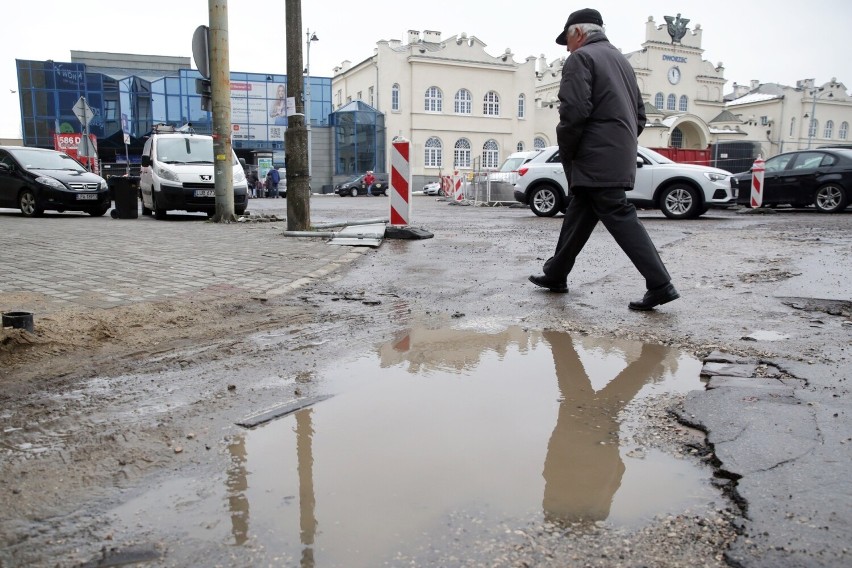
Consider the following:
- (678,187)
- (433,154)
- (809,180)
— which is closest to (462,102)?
(433,154)

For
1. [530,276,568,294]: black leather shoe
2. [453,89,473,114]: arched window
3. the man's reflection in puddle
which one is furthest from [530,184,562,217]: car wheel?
[453,89,473,114]: arched window

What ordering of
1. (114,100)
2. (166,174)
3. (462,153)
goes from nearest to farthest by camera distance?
(166,174) < (114,100) < (462,153)

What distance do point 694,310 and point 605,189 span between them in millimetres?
1068

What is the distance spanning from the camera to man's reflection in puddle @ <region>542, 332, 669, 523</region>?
86.0 inches

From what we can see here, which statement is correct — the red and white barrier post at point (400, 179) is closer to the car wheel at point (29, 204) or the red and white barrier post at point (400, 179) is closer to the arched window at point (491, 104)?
the car wheel at point (29, 204)

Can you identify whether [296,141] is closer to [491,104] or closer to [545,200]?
[545,200]

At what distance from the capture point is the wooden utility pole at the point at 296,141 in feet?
31.9

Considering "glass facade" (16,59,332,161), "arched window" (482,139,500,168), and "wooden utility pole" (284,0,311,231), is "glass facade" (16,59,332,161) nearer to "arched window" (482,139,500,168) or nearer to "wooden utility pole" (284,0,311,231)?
"arched window" (482,139,500,168)

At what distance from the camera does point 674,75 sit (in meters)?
65.5

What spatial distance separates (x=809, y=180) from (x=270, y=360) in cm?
1613

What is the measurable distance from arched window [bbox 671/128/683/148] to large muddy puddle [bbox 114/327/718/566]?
6496 cm

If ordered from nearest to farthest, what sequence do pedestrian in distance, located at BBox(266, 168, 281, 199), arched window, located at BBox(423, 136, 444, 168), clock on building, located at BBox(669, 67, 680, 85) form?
pedestrian in distance, located at BBox(266, 168, 281, 199), arched window, located at BBox(423, 136, 444, 168), clock on building, located at BBox(669, 67, 680, 85)

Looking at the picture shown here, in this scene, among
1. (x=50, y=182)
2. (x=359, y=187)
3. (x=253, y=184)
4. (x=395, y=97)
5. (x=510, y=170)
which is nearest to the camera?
(x=50, y=182)

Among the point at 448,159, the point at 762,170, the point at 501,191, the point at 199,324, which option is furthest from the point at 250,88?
the point at 199,324
